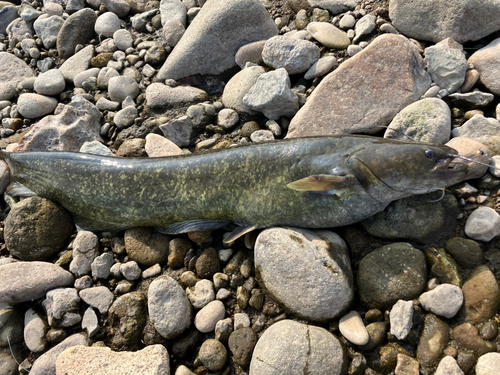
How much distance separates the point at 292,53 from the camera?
438 centimetres

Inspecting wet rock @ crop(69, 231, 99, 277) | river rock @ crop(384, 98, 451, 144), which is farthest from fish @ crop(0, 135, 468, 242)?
river rock @ crop(384, 98, 451, 144)

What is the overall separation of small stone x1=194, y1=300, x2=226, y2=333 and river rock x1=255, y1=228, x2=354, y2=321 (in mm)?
467

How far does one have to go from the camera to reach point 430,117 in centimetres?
338

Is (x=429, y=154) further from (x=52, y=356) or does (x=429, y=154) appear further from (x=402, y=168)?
(x=52, y=356)

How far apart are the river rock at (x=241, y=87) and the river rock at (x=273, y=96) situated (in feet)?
0.49

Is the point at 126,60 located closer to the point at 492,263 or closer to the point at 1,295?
the point at 1,295

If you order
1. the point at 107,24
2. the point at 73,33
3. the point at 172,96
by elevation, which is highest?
the point at 107,24

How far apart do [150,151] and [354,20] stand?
315cm

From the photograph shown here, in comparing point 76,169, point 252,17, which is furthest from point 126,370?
point 252,17

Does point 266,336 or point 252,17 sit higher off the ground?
point 252,17

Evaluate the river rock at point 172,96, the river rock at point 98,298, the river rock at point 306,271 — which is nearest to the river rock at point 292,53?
the river rock at point 172,96

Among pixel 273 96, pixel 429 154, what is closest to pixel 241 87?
pixel 273 96

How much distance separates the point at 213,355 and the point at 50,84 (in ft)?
15.7

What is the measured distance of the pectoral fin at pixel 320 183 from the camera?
296 cm
